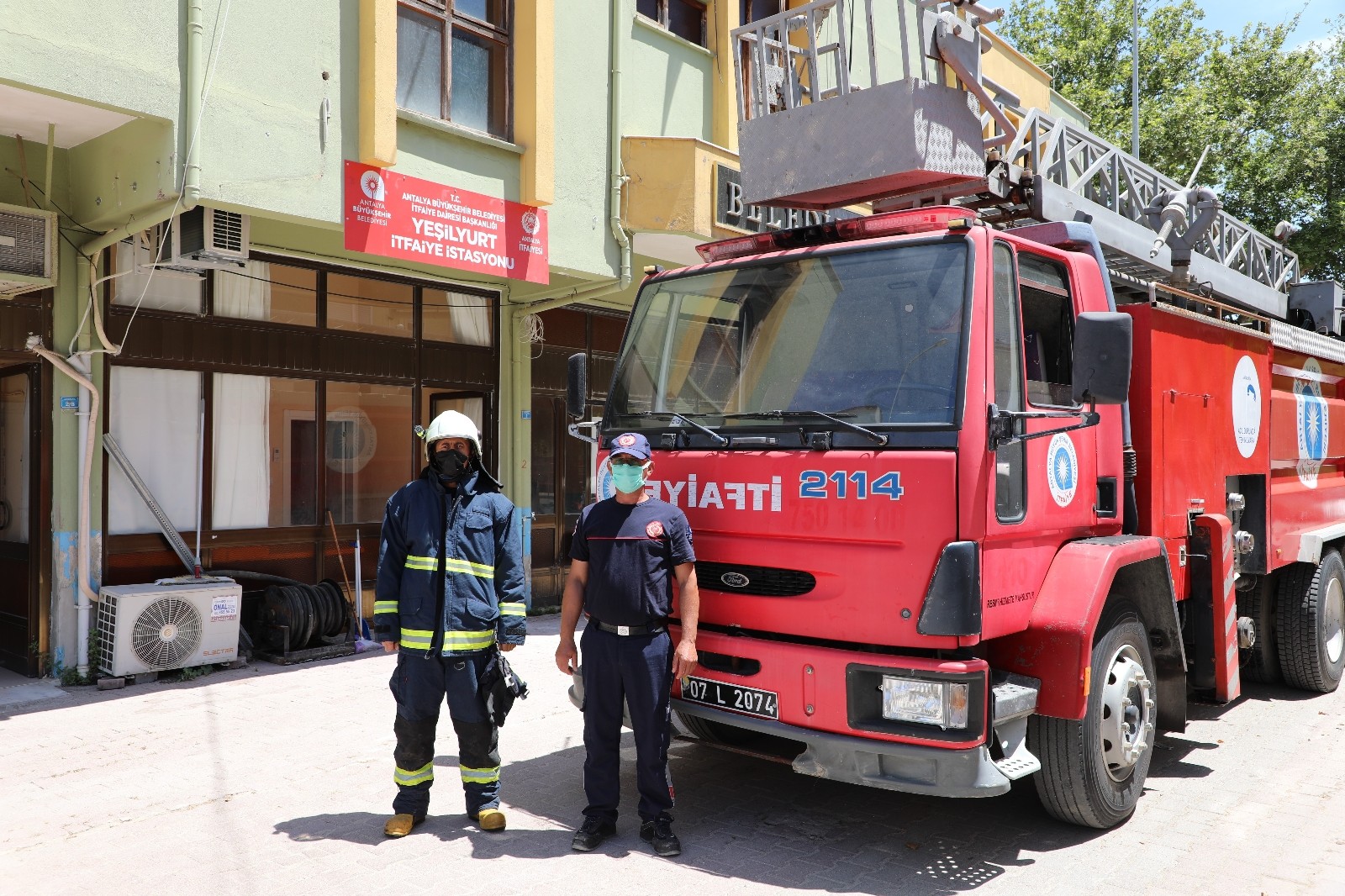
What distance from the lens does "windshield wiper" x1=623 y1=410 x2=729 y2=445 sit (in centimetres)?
455

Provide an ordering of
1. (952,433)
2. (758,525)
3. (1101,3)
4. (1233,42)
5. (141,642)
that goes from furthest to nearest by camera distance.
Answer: (1101,3) < (1233,42) < (141,642) < (758,525) < (952,433)

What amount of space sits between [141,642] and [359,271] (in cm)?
385

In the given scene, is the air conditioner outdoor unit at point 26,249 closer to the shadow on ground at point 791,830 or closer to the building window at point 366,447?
the building window at point 366,447

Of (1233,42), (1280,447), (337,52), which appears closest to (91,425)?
(337,52)

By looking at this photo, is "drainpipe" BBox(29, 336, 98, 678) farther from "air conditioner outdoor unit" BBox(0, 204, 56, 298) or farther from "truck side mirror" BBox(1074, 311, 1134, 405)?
"truck side mirror" BBox(1074, 311, 1134, 405)

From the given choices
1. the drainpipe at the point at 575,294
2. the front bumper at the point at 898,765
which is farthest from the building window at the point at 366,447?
the front bumper at the point at 898,765

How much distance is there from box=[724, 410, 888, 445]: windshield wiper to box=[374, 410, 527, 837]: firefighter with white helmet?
3.72 feet

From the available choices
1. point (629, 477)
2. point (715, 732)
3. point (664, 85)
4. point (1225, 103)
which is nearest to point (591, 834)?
point (715, 732)

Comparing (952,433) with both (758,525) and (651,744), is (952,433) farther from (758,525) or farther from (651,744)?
(651,744)

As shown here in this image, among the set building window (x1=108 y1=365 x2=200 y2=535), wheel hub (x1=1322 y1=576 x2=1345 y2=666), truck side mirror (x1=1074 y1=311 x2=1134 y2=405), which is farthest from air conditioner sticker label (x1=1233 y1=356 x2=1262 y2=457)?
Result: building window (x1=108 y1=365 x2=200 y2=535)

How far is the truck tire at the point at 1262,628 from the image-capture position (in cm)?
711

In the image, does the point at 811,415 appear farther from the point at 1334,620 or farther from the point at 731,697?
the point at 1334,620

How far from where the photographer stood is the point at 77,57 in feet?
21.0

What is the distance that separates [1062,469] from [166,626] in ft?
21.1
